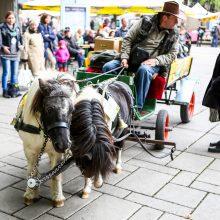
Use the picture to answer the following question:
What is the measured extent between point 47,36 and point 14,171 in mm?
6777

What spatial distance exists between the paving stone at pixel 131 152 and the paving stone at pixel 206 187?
3.43ft

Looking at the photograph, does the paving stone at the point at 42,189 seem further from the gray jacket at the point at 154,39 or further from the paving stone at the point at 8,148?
the gray jacket at the point at 154,39

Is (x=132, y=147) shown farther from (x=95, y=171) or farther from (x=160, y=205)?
(x=95, y=171)

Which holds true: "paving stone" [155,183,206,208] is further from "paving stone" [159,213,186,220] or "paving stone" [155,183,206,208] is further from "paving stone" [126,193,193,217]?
"paving stone" [159,213,186,220]

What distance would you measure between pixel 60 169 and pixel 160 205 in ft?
3.74

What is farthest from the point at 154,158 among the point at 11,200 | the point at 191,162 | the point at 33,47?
the point at 33,47

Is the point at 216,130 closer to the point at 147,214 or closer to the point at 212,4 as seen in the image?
the point at 147,214

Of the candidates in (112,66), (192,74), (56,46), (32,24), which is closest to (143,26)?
(112,66)

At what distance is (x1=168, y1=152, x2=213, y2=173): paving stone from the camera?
4.76m

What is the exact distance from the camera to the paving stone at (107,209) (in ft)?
11.5

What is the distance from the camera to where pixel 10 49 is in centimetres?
835

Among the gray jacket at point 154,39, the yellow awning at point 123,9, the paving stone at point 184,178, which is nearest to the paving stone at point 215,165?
the paving stone at point 184,178

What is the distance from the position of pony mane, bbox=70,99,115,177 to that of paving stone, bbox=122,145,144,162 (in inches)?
73.8

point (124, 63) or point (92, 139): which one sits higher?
point (124, 63)
